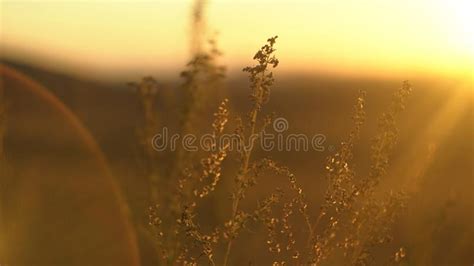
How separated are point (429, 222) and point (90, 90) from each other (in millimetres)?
35439

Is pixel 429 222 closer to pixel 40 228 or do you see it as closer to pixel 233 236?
pixel 233 236

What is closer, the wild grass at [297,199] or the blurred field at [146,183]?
the wild grass at [297,199]

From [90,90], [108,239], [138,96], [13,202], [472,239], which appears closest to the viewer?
[138,96]

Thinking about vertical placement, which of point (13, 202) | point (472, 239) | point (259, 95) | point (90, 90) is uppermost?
point (90, 90)

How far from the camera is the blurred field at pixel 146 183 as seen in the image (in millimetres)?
4207

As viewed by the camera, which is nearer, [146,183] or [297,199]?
[146,183]

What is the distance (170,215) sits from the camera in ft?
9.56

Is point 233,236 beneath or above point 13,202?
beneath

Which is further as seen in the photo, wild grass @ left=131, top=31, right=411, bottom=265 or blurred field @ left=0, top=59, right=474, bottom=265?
blurred field @ left=0, top=59, right=474, bottom=265

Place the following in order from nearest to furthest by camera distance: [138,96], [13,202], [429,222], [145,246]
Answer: [138,96] < [429,222] < [13,202] < [145,246]

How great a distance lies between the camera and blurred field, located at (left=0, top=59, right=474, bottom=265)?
13.8ft

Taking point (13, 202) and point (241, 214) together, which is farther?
point (13, 202)

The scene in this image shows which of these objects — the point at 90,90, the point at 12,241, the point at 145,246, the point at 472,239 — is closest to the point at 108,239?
the point at 145,246

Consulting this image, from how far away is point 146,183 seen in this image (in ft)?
11.0
